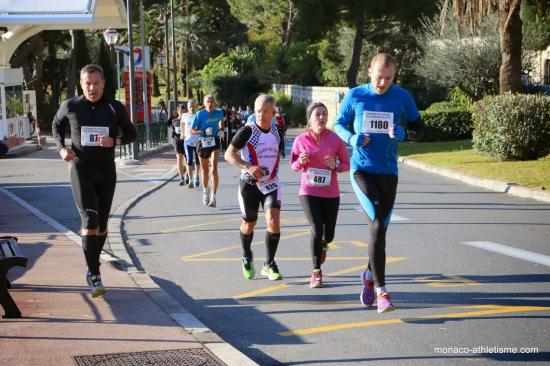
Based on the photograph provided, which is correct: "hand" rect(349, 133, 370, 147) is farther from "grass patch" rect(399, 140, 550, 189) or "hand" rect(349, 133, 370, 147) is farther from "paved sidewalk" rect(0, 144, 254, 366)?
"grass patch" rect(399, 140, 550, 189)

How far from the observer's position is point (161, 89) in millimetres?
114312

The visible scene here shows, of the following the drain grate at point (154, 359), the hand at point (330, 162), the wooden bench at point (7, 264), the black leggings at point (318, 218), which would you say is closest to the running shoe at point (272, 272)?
the black leggings at point (318, 218)

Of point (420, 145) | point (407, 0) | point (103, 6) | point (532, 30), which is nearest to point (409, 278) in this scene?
point (103, 6)

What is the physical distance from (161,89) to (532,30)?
81532mm

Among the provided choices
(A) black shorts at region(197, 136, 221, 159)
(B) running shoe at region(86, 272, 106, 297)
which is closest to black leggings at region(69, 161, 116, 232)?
(B) running shoe at region(86, 272, 106, 297)

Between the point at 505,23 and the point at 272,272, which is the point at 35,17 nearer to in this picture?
Result: the point at 272,272

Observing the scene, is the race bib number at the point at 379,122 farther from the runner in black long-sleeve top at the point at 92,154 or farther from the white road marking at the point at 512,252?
the white road marking at the point at 512,252

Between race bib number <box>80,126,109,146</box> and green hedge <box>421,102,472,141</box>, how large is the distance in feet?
89.4

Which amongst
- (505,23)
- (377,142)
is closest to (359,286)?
(377,142)

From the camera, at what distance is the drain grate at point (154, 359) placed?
5.83 metres

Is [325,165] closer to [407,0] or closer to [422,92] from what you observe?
[422,92]

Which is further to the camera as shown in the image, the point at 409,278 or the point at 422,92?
the point at 422,92

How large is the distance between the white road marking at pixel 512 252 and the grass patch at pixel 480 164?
668 cm

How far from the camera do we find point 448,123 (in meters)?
34.3
